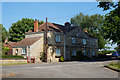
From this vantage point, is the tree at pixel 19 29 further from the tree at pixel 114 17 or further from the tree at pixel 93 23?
the tree at pixel 114 17

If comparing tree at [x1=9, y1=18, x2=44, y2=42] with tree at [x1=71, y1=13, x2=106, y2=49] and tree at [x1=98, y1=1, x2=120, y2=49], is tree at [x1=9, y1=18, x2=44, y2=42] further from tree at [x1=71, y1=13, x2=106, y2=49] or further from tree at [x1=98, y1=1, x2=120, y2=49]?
tree at [x1=98, y1=1, x2=120, y2=49]

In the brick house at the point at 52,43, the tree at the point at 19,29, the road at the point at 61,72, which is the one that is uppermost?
the tree at the point at 19,29

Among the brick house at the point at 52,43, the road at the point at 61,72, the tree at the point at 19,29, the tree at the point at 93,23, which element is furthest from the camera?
the tree at the point at 93,23

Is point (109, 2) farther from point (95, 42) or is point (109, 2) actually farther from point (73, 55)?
point (95, 42)

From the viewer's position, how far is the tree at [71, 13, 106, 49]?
5870 cm

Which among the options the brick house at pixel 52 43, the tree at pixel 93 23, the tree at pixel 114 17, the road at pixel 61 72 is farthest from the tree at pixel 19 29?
the road at pixel 61 72

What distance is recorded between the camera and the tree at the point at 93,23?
58700mm

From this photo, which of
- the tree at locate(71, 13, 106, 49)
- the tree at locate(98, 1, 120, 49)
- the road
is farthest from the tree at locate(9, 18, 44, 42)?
the road

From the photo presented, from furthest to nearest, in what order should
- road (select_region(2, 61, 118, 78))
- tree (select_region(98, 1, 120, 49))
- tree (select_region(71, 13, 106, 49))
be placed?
tree (select_region(71, 13, 106, 49)), tree (select_region(98, 1, 120, 49)), road (select_region(2, 61, 118, 78))

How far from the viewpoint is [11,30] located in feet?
173

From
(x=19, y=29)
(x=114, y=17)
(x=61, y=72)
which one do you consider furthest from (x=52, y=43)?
(x=19, y=29)

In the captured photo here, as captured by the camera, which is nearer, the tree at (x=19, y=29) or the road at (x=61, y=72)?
the road at (x=61, y=72)

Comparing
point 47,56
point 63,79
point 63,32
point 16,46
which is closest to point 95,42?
point 63,32

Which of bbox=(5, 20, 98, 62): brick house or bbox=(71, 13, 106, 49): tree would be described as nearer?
bbox=(5, 20, 98, 62): brick house
